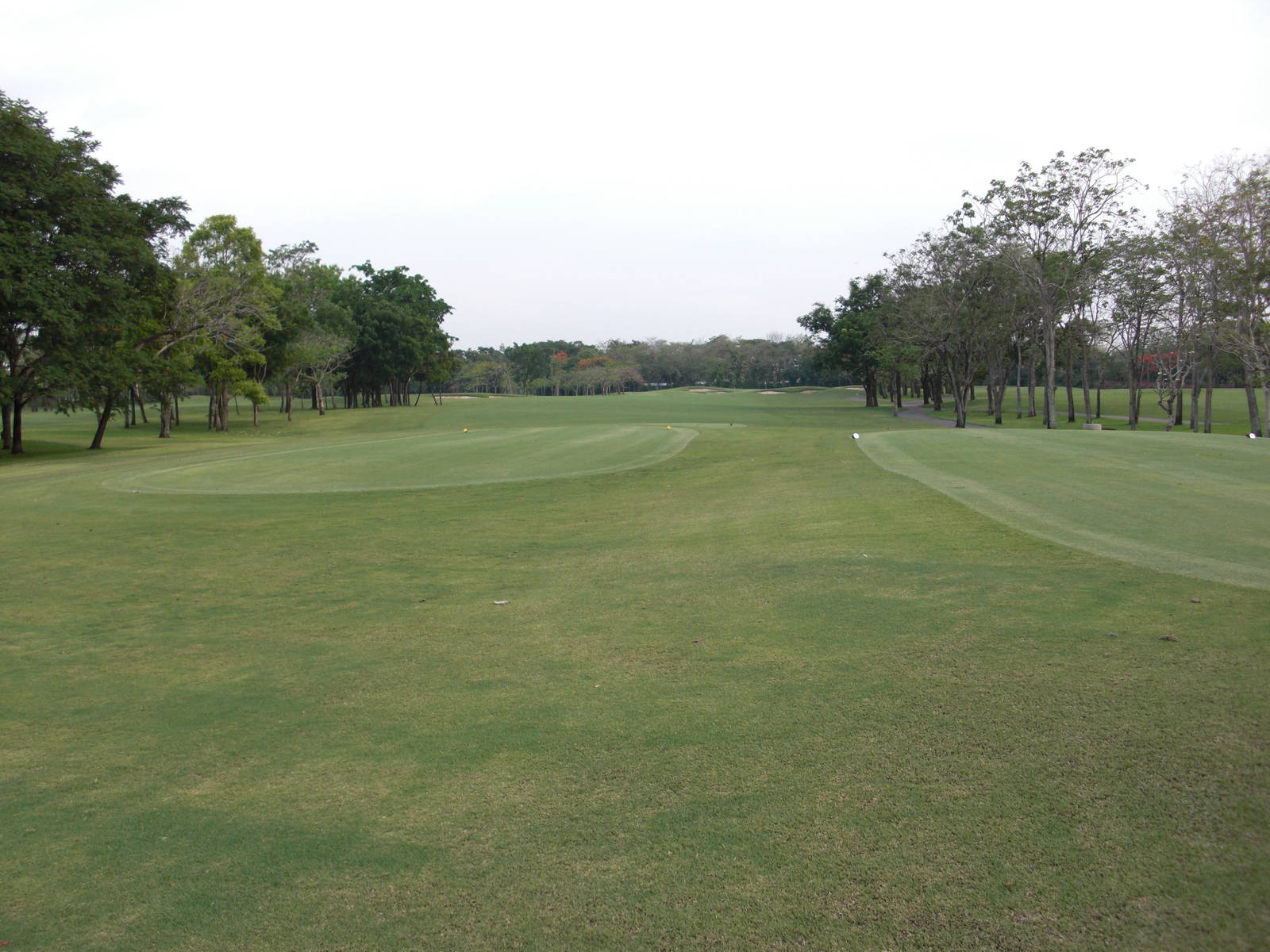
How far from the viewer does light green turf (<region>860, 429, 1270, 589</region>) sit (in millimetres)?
7695

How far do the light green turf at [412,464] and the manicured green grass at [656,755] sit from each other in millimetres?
9609

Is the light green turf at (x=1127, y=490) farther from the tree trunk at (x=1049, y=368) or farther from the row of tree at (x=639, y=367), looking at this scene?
the row of tree at (x=639, y=367)

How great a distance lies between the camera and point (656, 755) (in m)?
4.34

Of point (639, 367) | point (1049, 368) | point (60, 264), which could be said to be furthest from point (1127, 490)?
point (639, 367)

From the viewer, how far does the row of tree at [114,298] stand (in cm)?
2936

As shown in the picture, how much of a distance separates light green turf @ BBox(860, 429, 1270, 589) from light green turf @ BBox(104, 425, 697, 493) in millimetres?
7488

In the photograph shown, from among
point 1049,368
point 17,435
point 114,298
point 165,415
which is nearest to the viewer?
point 114,298

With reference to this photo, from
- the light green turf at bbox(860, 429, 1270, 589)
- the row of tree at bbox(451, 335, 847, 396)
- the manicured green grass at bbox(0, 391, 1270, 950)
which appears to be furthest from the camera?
the row of tree at bbox(451, 335, 847, 396)

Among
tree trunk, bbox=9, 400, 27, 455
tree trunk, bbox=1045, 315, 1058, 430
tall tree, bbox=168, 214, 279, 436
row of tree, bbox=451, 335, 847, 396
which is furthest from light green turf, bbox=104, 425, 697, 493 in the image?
row of tree, bbox=451, 335, 847, 396

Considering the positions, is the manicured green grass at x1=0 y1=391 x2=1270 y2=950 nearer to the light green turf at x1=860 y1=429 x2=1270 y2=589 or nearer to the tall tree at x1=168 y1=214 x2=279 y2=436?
the light green turf at x1=860 y1=429 x2=1270 y2=589

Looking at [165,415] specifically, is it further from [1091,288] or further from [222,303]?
[1091,288]

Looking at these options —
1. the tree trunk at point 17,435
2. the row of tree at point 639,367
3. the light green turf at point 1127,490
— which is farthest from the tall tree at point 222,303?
the row of tree at point 639,367

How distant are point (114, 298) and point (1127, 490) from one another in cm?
3626

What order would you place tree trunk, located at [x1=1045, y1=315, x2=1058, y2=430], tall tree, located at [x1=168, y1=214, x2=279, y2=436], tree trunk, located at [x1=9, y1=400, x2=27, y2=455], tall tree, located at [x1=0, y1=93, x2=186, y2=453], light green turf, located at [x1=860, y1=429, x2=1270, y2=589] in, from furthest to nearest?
1. tree trunk, located at [x1=1045, y1=315, x2=1058, y2=430]
2. tall tree, located at [x1=168, y1=214, x2=279, y2=436]
3. tree trunk, located at [x1=9, y1=400, x2=27, y2=455]
4. tall tree, located at [x1=0, y1=93, x2=186, y2=453]
5. light green turf, located at [x1=860, y1=429, x2=1270, y2=589]
